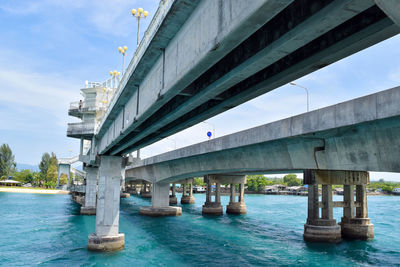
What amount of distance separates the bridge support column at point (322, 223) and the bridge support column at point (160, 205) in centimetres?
2300

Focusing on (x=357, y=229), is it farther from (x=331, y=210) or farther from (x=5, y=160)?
(x=5, y=160)

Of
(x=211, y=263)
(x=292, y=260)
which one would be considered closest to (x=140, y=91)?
(x=211, y=263)

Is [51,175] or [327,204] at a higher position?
A: [327,204]

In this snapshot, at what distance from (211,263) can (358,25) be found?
19.0m

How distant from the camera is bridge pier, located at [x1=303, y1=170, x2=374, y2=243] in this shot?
28.1m

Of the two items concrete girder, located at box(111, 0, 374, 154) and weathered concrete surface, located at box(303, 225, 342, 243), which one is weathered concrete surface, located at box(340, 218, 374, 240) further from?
concrete girder, located at box(111, 0, 374, 154)

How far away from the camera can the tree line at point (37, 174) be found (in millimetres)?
134875

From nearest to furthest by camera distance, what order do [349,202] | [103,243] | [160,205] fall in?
[103,243] < [349,202] < [160,205]

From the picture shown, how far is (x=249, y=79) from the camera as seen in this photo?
8672 mm

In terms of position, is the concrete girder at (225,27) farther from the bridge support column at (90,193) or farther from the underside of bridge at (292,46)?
the bridge support column at (90,193)

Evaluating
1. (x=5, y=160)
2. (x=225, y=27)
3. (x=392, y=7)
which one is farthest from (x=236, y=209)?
(x=5, y=160)

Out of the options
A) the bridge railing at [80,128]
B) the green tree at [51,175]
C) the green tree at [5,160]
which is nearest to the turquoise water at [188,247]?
the bridge railing at [80,128]

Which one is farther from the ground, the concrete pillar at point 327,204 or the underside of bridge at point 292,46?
the underside of bridge at point 292,46

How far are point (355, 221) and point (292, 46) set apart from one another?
30572mm
